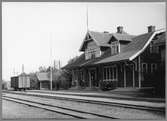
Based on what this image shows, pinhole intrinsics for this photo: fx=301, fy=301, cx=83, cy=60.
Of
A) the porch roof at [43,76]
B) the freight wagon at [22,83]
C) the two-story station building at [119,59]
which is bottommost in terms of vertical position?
the freight wagon at [22,83]

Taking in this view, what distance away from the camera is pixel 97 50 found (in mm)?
27688

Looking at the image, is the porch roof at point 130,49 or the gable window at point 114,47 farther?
the gable window at point 114,47

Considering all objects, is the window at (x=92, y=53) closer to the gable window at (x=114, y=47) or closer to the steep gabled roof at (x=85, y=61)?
the steep gabled roof at (x=85, y=61)

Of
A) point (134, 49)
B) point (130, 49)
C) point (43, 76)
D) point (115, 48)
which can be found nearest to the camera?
point (134, 49)

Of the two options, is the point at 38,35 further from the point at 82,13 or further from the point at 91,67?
the point at 91,67

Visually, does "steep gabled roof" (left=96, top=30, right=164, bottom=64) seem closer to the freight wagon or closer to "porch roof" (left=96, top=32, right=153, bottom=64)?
"porch roof" (left=96, top=32, right=153, bottom=64)

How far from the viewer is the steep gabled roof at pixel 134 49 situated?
22.1 meters

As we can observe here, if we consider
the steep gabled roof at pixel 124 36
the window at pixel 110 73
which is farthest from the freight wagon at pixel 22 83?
the steep gabled roof at pixel 124 36

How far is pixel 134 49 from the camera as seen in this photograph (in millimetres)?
23562

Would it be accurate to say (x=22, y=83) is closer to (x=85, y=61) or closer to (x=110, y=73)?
(x=85, y=61)

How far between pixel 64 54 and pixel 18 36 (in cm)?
280

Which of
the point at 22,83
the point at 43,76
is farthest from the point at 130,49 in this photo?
the point at 22,83

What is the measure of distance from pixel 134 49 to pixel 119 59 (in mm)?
1409

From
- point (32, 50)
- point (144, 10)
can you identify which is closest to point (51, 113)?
point (32, 50)
